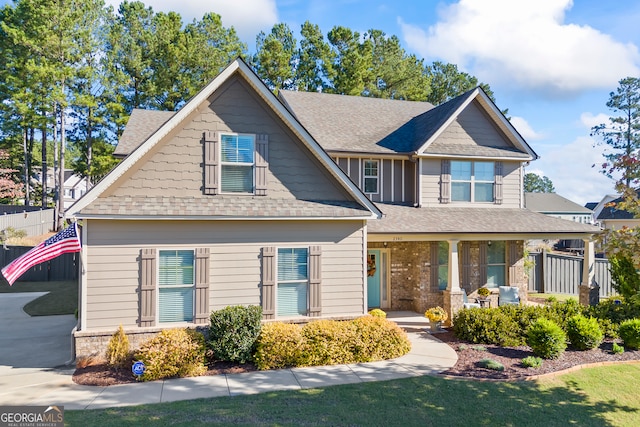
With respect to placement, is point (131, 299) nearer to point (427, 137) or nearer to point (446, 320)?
point (446, 320)

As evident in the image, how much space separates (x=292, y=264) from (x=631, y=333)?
916 cm

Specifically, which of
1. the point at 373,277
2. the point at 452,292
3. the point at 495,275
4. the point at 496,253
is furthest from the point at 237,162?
the point at 495,275

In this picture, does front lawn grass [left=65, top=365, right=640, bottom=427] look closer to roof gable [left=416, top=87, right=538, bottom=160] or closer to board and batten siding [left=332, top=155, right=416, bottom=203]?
board and batten siding [left=332, top=155, right=416, bottom=203]

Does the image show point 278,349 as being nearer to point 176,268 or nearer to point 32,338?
point 176,268

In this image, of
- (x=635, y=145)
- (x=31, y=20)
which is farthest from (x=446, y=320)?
(x=635, y=145)

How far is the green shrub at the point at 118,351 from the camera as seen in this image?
356 inches

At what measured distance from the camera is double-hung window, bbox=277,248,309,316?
10.8 meters

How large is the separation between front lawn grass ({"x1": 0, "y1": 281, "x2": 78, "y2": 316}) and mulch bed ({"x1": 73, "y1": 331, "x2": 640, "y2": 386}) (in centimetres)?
812

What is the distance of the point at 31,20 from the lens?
27.1m

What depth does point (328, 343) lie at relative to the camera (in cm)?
980

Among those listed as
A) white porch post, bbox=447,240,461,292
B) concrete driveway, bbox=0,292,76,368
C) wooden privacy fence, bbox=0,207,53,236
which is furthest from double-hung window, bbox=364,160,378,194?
wooden privacy fence, bbox=0,207,53,236

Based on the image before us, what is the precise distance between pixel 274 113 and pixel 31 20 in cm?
2622

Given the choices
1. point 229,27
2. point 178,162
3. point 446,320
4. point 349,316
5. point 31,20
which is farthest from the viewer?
point 229,27

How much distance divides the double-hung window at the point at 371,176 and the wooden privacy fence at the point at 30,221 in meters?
24.8
